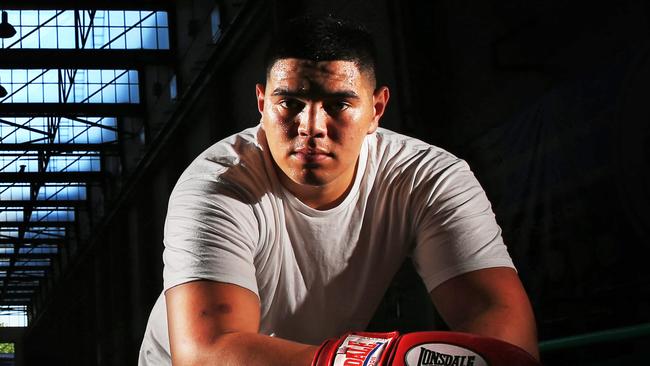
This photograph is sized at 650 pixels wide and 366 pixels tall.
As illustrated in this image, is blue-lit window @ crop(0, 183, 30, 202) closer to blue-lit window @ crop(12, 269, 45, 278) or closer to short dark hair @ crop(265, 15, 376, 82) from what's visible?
blue-lit window @ crop(12, 269, 45, 278)

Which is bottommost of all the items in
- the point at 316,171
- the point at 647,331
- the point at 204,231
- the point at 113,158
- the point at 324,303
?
the point at 647,331

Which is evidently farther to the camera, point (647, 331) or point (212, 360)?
point (647, 331)

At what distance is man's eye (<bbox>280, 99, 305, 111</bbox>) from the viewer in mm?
2848

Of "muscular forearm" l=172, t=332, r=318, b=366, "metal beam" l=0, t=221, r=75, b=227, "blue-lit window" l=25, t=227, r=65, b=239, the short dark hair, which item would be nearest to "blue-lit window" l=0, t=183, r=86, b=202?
"metal beam" l=0, t=221, r=75, b=227

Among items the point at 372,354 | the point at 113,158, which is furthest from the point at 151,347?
the point at 113,158

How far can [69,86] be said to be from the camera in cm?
2267

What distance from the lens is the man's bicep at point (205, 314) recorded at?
2438mm

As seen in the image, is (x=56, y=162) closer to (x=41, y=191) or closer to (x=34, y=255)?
(x=41, y=191)

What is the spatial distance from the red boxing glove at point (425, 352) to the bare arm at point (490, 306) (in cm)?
56

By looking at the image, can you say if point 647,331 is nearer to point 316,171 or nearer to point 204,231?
point 316,171

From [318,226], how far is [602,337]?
1.58 metres

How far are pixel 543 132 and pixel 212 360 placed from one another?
5073mm

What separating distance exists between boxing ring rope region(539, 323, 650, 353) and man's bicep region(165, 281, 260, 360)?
185cm

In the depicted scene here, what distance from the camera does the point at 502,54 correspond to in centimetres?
818
